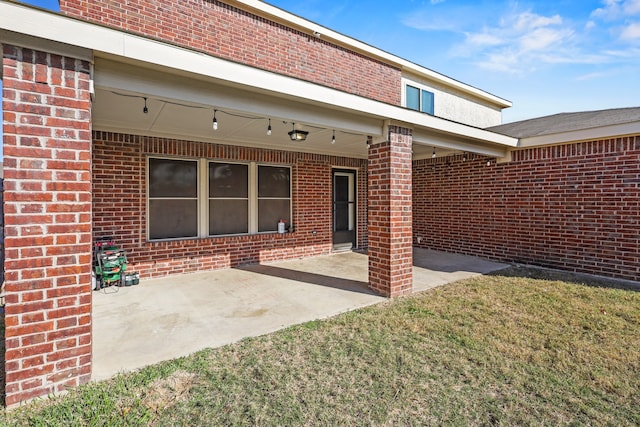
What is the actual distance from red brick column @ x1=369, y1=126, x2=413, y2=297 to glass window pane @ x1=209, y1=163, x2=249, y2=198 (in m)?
2.99

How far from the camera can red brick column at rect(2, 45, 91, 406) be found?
221 cm

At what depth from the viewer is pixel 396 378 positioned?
2.59m

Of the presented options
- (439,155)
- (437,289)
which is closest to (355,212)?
(439,155)

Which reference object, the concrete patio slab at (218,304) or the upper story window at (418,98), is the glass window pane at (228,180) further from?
the upper story window at (418,98)

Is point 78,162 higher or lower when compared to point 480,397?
higher

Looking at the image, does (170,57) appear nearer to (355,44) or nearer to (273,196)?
(273,196)

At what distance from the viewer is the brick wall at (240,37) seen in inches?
203

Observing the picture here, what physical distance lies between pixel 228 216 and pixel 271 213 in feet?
3.31

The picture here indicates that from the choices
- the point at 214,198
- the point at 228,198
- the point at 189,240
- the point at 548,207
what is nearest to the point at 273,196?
the point at 228,198

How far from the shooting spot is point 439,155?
832cm

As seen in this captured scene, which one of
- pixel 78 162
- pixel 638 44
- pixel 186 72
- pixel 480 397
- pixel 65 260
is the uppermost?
pixel 638 44

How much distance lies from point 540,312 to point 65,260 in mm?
5222

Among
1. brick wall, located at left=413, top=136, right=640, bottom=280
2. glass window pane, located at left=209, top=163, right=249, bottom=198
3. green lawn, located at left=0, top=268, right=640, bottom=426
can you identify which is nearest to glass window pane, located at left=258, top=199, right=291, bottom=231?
glass window pane, located at left=209, top=163, right=249, bottom=198

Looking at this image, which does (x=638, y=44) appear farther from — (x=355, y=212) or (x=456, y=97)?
(x=355, y=212)
